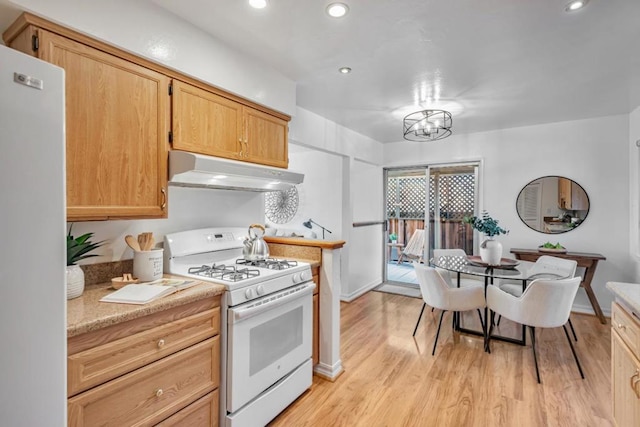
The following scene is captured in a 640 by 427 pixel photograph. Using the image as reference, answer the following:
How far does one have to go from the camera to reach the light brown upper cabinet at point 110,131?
146 centimetres

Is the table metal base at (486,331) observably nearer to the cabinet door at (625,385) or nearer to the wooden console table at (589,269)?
the wooden console table at (589,269)

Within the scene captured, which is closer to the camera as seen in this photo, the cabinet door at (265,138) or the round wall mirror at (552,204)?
the cabinet door at (265,138)

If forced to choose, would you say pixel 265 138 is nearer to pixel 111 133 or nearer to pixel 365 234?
pixel 111 133

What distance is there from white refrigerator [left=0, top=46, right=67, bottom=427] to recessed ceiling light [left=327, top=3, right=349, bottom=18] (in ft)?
4.48

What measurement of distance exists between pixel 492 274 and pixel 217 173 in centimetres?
250

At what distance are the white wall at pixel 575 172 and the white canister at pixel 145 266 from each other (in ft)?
13.8

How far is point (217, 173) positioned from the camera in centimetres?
194

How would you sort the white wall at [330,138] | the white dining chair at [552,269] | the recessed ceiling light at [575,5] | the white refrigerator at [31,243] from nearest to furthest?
the white refrigerator at [31,243] → the recessed ceiling light at [575,5] → the white dining chair at [552,269] → the white wall at [330,138]

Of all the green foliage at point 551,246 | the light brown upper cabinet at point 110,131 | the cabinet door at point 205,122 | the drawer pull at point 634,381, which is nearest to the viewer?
the drawer pull at point 634,381

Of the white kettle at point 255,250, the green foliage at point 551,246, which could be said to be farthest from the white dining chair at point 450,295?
the green foliage at point 551,246

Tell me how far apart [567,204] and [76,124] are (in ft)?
16.4

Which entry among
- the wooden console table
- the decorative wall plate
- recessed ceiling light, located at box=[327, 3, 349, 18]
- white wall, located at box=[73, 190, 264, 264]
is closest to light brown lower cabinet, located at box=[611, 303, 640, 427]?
recessed ceiling light, located at box=[327, 3, 349, 18]

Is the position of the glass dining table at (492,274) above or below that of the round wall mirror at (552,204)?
below

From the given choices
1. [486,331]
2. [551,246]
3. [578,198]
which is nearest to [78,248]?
[486,331]
